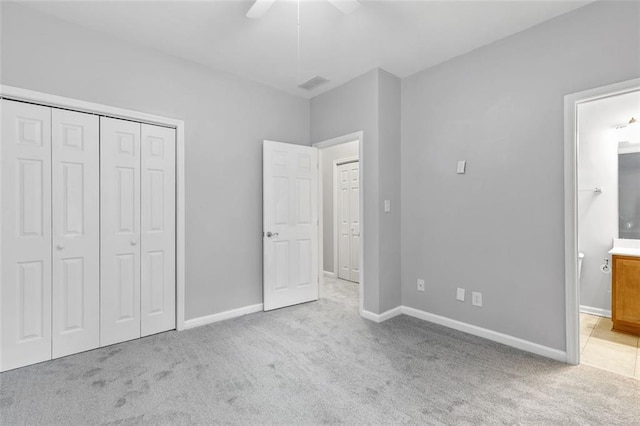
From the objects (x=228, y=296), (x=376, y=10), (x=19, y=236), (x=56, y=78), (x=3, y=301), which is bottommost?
(x=228, y=296)

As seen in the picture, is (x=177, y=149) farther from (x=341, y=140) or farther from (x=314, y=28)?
(x=341, y=140)

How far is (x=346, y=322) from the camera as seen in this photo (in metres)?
3.25

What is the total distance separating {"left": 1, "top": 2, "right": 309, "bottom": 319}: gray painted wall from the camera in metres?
2.39

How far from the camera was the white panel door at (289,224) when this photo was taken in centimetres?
361

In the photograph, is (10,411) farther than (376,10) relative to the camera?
No

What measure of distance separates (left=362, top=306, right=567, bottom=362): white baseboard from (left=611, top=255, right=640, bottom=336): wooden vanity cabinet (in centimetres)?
116

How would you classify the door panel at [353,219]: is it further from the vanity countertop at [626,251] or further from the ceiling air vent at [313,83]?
the vanity countertop at [626,251]

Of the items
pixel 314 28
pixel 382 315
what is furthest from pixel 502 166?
pixel 314 28

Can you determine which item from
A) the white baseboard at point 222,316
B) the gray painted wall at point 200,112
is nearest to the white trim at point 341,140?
the gray painted wall at point 200,112

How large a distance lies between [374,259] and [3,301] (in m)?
3.11

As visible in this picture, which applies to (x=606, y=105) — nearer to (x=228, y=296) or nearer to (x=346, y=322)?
(x=346, y=322)

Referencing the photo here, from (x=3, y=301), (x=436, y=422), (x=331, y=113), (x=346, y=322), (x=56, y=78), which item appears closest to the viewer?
(x=436, y=422)

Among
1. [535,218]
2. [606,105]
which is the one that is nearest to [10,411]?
[535,218]

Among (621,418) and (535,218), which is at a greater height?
(535,218)
